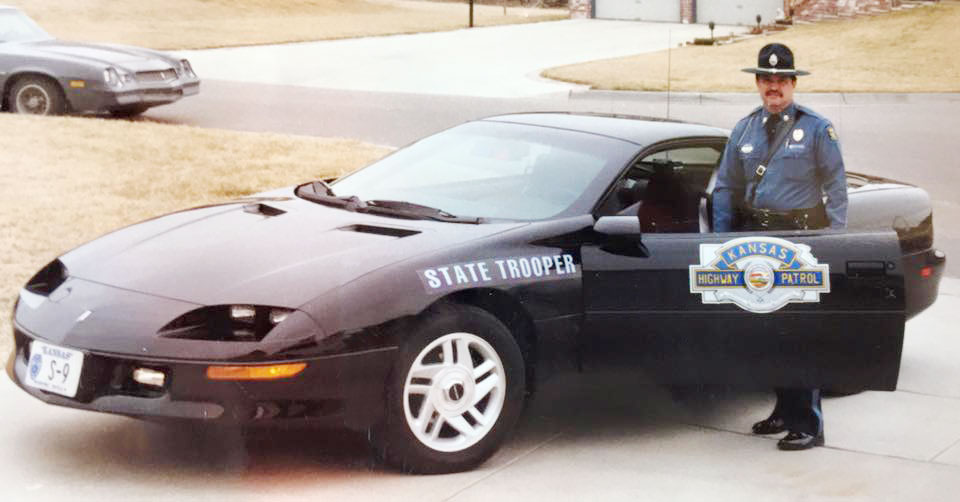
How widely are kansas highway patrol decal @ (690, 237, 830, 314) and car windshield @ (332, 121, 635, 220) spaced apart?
1.85ft

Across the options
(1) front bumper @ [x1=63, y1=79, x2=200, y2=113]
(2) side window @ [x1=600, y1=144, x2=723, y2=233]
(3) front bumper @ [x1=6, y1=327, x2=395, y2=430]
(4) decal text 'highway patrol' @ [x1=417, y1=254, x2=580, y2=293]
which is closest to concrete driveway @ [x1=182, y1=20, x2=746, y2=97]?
(1) front bumper @ [x1=63, y1=79, x2=200, y2=113]

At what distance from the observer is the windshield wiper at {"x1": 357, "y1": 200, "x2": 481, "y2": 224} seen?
19.0 feet

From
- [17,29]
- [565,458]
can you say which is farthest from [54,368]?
[17,29]

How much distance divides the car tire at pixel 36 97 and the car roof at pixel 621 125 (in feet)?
32.5

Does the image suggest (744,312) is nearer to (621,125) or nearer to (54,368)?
(621,125)

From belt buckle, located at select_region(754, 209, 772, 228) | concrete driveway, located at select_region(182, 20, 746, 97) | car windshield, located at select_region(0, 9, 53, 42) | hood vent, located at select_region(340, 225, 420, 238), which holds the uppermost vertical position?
car windshield, located at select_region(0, 9, 53, 42)

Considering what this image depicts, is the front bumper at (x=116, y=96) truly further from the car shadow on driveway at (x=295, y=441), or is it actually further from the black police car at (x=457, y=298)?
the car shadow on driveway at (x=295, y=441)

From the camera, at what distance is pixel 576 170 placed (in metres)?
6.07

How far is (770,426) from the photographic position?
232 inches

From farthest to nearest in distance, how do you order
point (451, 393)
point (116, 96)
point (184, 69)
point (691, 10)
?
point (691, 10), point (184, 69), point (116, 96), point (451, 393)

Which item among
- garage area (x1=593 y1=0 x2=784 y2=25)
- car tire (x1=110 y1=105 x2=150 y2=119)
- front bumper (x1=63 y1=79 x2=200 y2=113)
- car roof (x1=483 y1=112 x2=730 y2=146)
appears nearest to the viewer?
car roof (x1=483 y1=112 x2=730 y2=146)

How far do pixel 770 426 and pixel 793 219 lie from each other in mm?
843

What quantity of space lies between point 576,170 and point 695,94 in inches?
553

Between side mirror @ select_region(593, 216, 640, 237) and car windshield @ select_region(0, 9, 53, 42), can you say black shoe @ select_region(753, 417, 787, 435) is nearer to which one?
side mirror @ select_region(593, 216, 640, 237)
